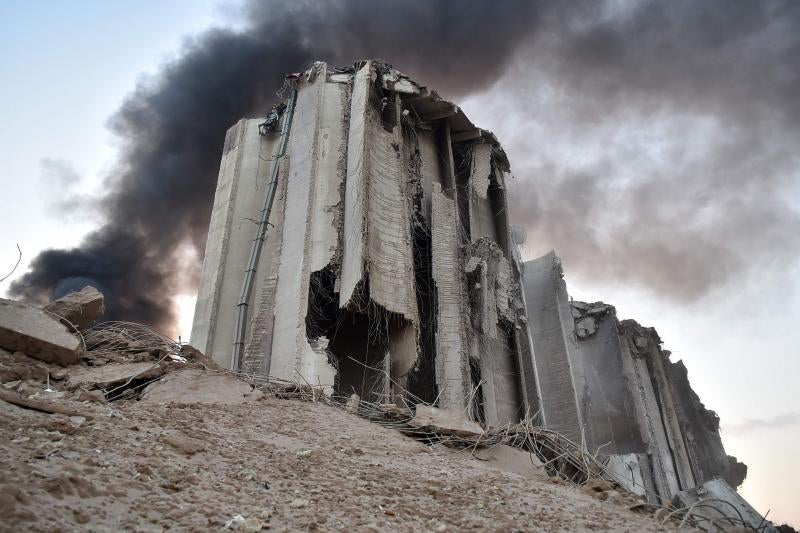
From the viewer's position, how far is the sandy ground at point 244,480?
2.74 meters

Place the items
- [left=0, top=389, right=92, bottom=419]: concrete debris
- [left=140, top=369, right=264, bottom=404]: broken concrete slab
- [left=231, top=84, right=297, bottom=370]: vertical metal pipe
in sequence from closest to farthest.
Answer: [left=0, top=389, right=92, bottom=419]: concrete debris < [left=140, top=369, right=264, bottom=404]: broken concrete slab < [left=231, top=84, right=297, bottom=370]: vertical metal pipe

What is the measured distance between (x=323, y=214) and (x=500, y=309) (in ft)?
12.6

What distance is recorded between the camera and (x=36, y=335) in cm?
510

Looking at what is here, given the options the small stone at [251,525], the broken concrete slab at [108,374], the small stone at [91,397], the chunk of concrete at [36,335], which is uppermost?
the chunk of concrete at [36,335]

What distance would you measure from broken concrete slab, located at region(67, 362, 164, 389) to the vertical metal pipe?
4693 millimetres

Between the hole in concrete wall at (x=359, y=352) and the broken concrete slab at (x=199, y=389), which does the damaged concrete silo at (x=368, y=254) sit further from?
the broken concrete slab at (x=199, y=389)

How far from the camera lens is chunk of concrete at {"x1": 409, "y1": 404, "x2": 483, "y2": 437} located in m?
5.48

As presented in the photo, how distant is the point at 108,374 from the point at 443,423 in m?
2.97

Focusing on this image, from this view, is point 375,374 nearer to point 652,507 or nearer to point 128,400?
point 128,400

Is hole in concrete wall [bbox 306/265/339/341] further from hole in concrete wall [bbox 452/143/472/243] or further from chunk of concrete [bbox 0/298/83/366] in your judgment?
chunk of concrete [bbox 0/298/83/366]

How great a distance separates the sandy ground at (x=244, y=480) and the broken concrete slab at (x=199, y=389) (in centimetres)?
27

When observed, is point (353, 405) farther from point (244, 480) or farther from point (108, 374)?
point (244, 480)

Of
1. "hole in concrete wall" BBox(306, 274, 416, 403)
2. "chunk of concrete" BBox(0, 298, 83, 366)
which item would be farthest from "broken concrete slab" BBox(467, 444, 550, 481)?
"chunk of concrete" BBox(0, 298, 83, 366)

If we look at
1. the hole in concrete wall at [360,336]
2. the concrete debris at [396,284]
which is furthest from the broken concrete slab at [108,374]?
the hole in concrete wall at [360,336]
